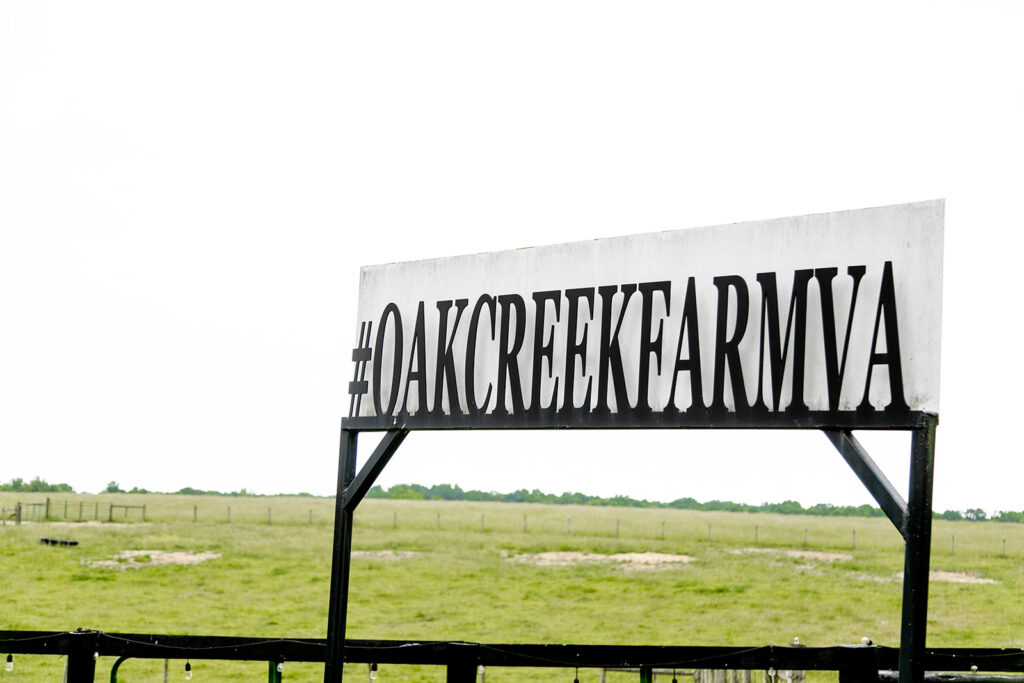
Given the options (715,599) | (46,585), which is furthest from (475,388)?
(46,585)

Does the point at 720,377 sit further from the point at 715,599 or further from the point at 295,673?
the point at 715,599

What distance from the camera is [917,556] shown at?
4301mm

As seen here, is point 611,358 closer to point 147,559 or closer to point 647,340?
point 647,340

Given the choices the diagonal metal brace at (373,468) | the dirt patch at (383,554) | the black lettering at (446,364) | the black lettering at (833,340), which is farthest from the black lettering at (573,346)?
the dirt patch at (383,554)

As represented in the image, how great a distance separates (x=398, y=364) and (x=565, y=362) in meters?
1.31

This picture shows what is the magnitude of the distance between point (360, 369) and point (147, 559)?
95.3 feet

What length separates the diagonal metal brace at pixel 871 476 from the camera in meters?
4.35

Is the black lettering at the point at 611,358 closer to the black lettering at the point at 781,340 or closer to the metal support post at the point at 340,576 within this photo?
the black lettering at the point at 781,340

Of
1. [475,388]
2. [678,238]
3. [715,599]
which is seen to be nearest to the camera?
[678,238]

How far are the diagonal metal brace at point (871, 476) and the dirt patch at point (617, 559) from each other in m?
28.1

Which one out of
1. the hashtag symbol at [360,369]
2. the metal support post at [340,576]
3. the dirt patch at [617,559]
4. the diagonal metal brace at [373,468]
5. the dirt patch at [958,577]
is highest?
the hashtag symbol at [360,369]

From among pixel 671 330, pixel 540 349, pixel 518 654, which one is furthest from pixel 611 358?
pixel 518 654

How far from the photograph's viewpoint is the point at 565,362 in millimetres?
5621

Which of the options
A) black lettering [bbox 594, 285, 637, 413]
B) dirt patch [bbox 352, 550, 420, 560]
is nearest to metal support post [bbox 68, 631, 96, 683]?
black lettering [bbox 594, 285, 637, 413]
